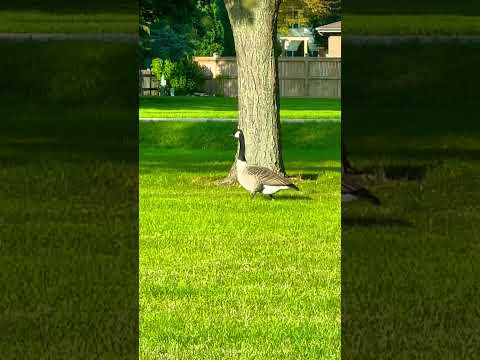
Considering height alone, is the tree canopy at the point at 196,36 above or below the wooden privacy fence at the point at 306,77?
above

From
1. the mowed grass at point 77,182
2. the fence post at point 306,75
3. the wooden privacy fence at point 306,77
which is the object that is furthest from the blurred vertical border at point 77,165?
the fence post at point 306,75

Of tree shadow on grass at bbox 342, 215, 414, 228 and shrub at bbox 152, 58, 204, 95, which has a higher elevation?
shrub at bbox 152, 58, 204, 95

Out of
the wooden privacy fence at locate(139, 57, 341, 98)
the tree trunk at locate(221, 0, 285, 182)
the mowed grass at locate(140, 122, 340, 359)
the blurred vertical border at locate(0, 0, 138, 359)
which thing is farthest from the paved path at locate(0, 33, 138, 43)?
the wooden privacy fence at locate(139, 57, 341, 98)

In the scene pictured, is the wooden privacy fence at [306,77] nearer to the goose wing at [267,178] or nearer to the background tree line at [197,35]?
the background tree line at [197,35]

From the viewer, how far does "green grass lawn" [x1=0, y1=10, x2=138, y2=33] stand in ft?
6.69

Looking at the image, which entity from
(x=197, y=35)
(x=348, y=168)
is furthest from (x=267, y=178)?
(x=197, y=35)

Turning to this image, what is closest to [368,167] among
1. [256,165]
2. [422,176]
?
[422,176]

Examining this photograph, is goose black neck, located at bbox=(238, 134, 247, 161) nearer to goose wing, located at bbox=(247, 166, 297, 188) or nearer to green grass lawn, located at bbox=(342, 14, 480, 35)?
goose wing, located at bbox=(247, 166, 297, 188)

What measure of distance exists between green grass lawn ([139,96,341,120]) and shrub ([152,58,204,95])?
7.00 ft

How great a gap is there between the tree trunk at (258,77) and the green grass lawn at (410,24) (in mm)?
16218

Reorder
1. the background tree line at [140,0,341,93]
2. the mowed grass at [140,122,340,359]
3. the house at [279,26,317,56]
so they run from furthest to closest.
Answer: the house at [279,26,317,56], the background tree line at [140,0,341,93], the mowed grass at [140,122,340,359]

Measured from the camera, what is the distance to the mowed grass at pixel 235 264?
8.04m

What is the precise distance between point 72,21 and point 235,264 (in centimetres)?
1040

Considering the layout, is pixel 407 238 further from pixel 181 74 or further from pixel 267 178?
pixel 181 74
